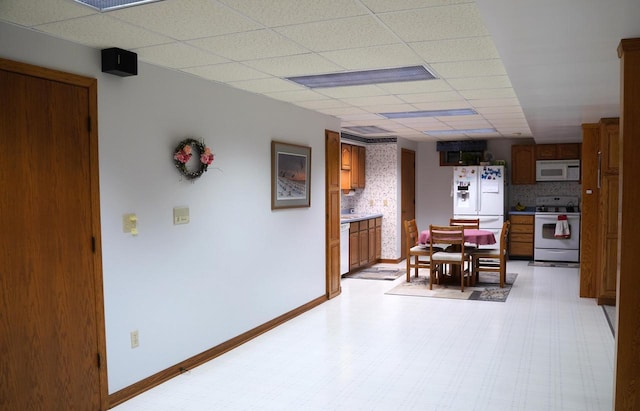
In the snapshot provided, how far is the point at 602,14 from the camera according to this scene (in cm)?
243

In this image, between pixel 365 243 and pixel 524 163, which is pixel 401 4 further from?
pixel 524 163

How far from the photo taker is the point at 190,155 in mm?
3877

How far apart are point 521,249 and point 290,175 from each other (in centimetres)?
589

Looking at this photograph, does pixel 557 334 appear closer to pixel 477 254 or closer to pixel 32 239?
pixel 477 254

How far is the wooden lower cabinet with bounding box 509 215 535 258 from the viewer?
9.45 meters

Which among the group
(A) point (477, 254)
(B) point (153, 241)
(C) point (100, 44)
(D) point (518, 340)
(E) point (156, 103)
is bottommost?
(D) point (518, 340)

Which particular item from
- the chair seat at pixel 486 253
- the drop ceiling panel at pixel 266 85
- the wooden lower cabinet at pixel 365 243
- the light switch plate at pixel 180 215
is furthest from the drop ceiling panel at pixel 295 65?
the wooden lower cabinet at pixel 365 243

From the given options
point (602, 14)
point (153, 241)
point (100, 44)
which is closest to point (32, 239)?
point (153, 241)

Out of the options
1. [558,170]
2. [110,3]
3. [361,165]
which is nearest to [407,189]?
[361,165]

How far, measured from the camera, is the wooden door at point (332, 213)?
20.6 feet

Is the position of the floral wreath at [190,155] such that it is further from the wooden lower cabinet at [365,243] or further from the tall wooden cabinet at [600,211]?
the tall wooden cabinet at [600,211]

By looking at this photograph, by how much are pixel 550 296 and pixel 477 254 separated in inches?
41.5

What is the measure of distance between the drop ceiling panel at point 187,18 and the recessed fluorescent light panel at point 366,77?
4.43ft

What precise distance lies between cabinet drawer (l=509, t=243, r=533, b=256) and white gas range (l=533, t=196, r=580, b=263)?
216mm
